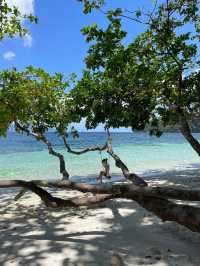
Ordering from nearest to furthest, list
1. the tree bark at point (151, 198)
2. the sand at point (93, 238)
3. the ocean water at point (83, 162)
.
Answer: the tree bark at point (151, 198) → the sand at point (93, 238) → the ocean water at point (83, 162)

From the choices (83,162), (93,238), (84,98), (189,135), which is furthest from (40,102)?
(83,162)

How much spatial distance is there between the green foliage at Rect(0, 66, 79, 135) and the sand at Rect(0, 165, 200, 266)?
2867 mm

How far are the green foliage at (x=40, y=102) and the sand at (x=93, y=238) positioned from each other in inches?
113

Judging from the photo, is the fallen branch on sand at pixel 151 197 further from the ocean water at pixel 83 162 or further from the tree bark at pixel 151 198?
the ocean water at pixel 83 162

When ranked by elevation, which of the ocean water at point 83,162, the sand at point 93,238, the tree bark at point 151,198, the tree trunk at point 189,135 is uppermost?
the tree trunk at point 189,135

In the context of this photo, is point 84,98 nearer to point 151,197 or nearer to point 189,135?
point 189,135

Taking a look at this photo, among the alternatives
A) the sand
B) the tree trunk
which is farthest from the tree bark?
the tree trunk

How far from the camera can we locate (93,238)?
6.08m

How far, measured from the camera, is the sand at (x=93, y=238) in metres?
4.96

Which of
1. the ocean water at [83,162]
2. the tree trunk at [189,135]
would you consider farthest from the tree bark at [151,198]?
the ocean water at [83,162]

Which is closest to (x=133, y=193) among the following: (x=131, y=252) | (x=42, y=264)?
(x=131, y=252)

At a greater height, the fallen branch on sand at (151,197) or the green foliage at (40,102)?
the green foliage at (40,102)

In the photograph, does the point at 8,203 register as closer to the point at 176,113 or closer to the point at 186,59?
the point at 176,113

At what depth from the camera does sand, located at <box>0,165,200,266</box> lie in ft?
16.3
